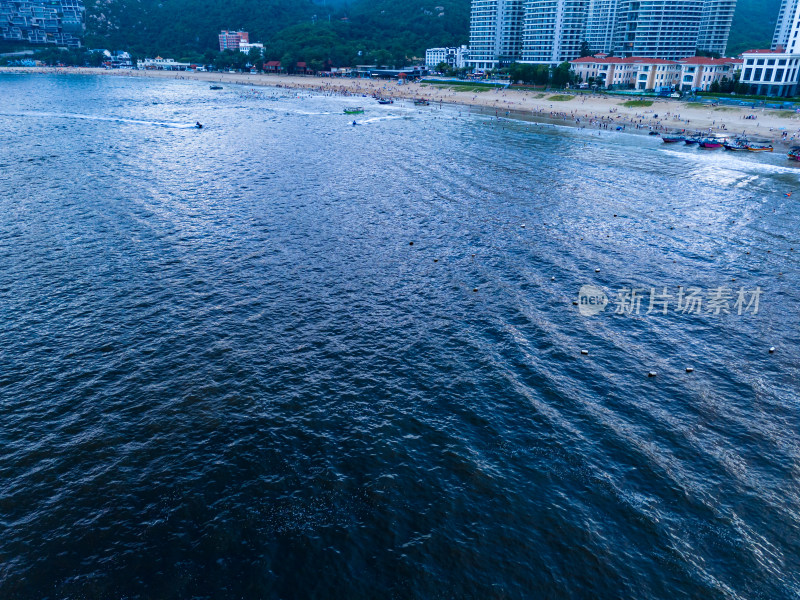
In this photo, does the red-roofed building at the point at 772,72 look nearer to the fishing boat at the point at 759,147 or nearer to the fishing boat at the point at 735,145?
the fishing boat at the point at 759,147

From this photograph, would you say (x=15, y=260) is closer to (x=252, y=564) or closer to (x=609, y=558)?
(x=252, y=564)

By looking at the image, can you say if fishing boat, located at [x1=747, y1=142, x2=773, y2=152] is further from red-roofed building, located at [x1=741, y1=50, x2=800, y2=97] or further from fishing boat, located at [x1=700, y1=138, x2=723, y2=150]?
red-roofed building, located at [x1=741, y1=50, x2=800, y2=97]

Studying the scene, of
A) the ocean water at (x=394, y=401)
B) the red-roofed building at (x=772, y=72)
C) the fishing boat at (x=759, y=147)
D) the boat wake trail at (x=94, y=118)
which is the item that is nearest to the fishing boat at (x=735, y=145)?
the fishing boat at (x=759, y=147)

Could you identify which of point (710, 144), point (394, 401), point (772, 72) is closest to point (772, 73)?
point (772, 72)

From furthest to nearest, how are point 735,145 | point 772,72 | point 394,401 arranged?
point 772,72, point 735,145, point 394,401

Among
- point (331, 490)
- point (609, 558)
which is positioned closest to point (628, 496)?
point (609, 558)

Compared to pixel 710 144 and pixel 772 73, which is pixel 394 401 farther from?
pixel 772 73

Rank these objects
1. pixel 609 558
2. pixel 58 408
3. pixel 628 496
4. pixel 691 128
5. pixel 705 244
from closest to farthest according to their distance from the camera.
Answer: pixel 609 558 → pixel 628 496 → pixel 58 408 → pixel 705 244 → pixel 691 128

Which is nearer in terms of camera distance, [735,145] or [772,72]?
[735,145]

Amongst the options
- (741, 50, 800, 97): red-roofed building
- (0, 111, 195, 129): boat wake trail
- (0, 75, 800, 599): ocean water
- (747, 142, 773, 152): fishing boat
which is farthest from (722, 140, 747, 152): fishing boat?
(0, 111, 195, 129): boat wake trail
